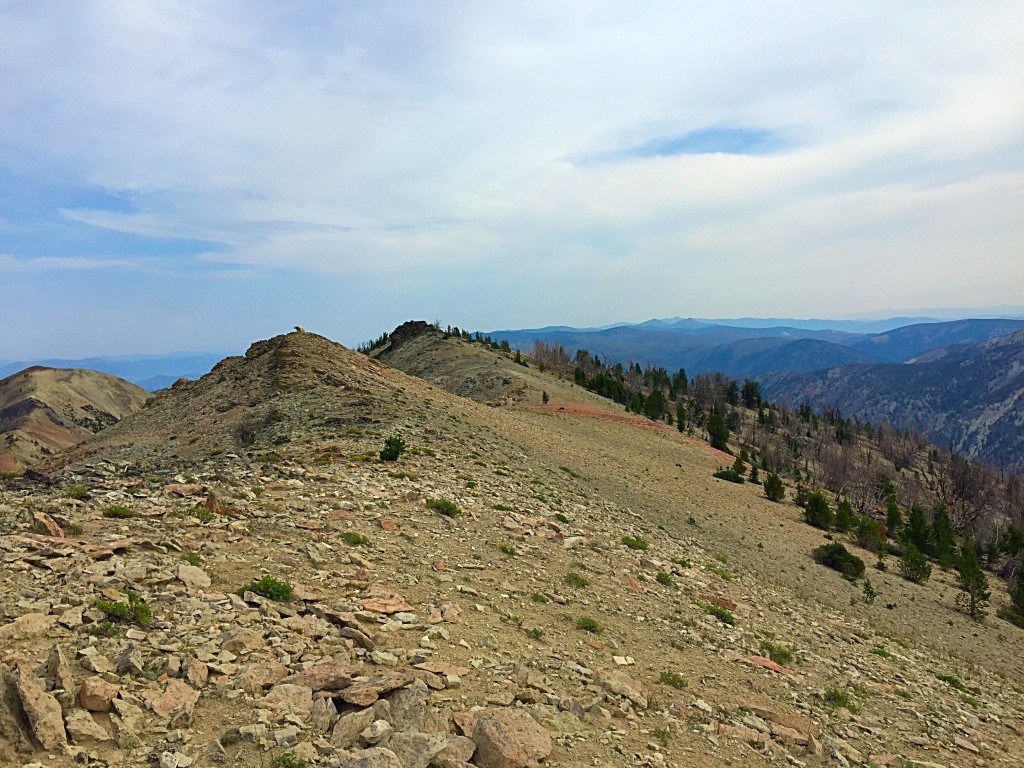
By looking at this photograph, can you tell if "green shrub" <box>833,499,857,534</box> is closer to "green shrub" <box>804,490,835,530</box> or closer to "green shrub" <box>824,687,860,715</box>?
"green shrub" <box>804,490,835,530</box>

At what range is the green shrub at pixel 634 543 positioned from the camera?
72.0ft

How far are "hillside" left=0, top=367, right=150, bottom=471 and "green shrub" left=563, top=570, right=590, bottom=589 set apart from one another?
12524 centimetres

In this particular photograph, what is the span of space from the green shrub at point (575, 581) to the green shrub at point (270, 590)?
7887 millimetres

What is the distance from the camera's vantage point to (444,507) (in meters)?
19.4

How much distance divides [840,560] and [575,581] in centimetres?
2437

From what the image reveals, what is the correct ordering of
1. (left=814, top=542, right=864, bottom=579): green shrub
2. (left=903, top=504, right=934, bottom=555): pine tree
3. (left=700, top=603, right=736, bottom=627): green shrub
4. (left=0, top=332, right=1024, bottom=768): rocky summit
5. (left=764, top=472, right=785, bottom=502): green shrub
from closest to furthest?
(left=0, top=332, right=1024, bottom=768): rocky summit < (left=700, top=603, right=736, bottom=627): green shrub < (left=814, top=542, right=864, bottom=579): green shrub < (left=764, top=472, right=785, bottom=502): green shrub < (left=903, top=504, right=934, bottom=555): pine tree

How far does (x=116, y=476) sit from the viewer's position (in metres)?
20.3

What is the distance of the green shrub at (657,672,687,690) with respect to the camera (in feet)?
37.7

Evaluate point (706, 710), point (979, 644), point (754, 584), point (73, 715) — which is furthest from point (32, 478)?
point (979, 644)

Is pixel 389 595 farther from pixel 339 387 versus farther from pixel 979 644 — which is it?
pixel 979 644

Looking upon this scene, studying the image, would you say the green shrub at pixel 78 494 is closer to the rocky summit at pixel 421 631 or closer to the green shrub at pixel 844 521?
the rocky summit at pixel 421 631

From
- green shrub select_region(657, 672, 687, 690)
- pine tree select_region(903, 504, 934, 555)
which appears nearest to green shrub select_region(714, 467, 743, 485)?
pine tree select_region(903, 504, 934, 555)

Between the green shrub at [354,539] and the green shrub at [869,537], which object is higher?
the green shrub at [354,539]

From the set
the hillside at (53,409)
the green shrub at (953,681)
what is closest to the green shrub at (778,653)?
the green shrub at (953,681)
